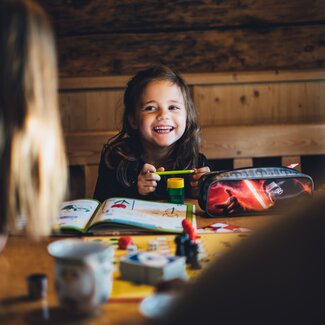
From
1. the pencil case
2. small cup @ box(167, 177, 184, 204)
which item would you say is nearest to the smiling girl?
small cup @ box(167, 177, 184, 204)

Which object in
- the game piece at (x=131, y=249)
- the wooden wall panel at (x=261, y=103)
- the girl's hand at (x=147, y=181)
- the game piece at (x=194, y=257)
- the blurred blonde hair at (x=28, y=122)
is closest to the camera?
the blurred blonde hair at (x=28, y=122)

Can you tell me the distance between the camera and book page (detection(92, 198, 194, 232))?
1300 mm

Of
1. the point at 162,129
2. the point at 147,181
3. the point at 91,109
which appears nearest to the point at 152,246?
the point at 147,181

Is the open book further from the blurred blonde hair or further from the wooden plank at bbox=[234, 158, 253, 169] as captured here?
the wooden plank at bbox=[234, 158, 253, 169]

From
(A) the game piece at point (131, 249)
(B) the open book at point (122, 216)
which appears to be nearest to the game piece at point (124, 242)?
(A) the game piece at point (131, 249)

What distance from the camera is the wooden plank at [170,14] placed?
2625mm

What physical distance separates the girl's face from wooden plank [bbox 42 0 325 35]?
74 cm

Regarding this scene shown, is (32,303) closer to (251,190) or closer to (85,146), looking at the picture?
(251,190)

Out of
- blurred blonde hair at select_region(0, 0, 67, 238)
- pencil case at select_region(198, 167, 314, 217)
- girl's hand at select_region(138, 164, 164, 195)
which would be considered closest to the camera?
blurred blonde hair at select_region(0, 0, 67, 238)

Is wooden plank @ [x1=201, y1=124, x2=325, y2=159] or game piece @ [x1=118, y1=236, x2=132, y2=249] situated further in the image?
wooden plank @ [x1=201, y1=124, x2=325, y2=159]

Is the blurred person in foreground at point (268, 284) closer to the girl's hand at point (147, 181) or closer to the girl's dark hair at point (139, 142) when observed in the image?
the girl's hand at point (147, 181)

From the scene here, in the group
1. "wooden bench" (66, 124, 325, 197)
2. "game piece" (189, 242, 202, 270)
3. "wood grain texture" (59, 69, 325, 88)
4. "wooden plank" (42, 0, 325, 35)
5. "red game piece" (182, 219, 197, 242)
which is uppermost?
"wooden plank" (42, 0, 325, 35)

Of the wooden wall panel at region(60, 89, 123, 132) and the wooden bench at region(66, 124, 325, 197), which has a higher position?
the wooden wall panel at region(60, 89, 123, 132)

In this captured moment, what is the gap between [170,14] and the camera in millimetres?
2635
